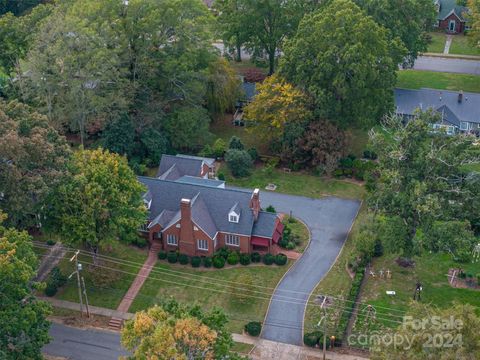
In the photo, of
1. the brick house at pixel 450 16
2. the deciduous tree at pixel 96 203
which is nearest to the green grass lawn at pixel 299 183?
the deciduous tree at pixel 96 203

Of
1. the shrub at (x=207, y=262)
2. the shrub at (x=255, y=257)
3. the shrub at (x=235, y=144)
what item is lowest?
the shrub at (x=207, y=262)

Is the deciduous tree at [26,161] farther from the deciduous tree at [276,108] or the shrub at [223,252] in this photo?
the deciduous tree at [276,108]

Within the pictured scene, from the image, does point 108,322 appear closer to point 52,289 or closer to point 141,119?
point 52,289

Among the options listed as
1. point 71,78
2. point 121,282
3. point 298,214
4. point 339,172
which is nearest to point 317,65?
point 339,172

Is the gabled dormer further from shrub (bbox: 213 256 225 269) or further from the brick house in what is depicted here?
the brick house

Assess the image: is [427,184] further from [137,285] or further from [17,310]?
[17,310]
